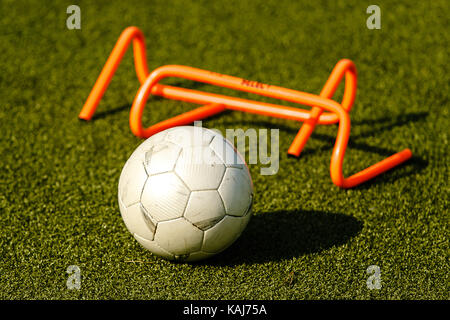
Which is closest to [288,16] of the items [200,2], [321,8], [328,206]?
[321,8]

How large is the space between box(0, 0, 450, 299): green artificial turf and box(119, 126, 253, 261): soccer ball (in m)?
0.29

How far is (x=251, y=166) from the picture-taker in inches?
175

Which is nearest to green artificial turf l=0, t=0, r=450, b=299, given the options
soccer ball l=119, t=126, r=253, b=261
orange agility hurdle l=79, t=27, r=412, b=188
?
orange agility hurdle l=79, t=27, r=412, b=188

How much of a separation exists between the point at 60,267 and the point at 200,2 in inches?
159

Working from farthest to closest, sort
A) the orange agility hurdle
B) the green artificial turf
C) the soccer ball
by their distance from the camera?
the orange agility hurdle → the green artificial turf → the soccer ball

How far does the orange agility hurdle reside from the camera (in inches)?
164

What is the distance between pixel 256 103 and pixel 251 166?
1.62ft

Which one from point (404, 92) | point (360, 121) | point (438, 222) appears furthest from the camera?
point (404, 92)

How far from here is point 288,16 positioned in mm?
6465

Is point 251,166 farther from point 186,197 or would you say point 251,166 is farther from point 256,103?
point 186,197

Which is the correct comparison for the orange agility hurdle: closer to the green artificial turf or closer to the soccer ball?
the green artificial turf

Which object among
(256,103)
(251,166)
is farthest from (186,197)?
(256,103)

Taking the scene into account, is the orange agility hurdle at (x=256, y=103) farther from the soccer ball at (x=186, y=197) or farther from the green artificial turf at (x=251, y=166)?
the soccer ball at (x=186, y=197)

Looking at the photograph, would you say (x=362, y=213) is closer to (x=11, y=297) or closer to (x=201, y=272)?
(x=201, y=272)
